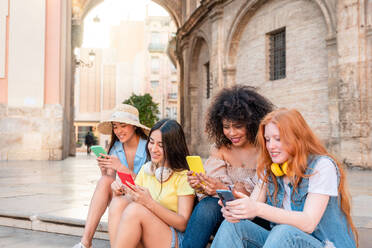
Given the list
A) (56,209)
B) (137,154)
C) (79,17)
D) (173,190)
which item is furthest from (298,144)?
(79,17)

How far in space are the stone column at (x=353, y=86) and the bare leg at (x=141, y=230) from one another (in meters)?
9.55

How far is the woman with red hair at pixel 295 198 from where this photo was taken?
2.08 metres

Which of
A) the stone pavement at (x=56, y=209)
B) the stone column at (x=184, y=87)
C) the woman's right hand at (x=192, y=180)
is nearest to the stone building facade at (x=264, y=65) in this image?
the stone column at (x=184, y=87)

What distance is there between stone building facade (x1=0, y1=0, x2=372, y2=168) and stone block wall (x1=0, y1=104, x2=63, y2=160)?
0.03 meters

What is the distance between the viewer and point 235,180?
119 inches

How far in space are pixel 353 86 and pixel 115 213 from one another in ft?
32.5

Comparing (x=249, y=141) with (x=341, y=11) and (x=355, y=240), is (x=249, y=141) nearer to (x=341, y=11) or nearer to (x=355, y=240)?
(x=355, y=240)

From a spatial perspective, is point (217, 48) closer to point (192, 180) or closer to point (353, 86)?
point (353, 86)

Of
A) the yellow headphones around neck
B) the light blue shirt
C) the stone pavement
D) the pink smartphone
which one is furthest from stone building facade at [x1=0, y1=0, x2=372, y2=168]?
the pink smartphone

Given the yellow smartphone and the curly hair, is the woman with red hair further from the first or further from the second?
the curly hair

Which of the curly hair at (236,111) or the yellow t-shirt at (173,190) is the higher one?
the curly hair at (236,111)

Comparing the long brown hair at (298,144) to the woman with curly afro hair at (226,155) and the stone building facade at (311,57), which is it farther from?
the stone building facade at (311,57)

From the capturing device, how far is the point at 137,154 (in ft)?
12.7

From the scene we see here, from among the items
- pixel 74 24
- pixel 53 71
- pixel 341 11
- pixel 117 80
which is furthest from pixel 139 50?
pixel 341 11
